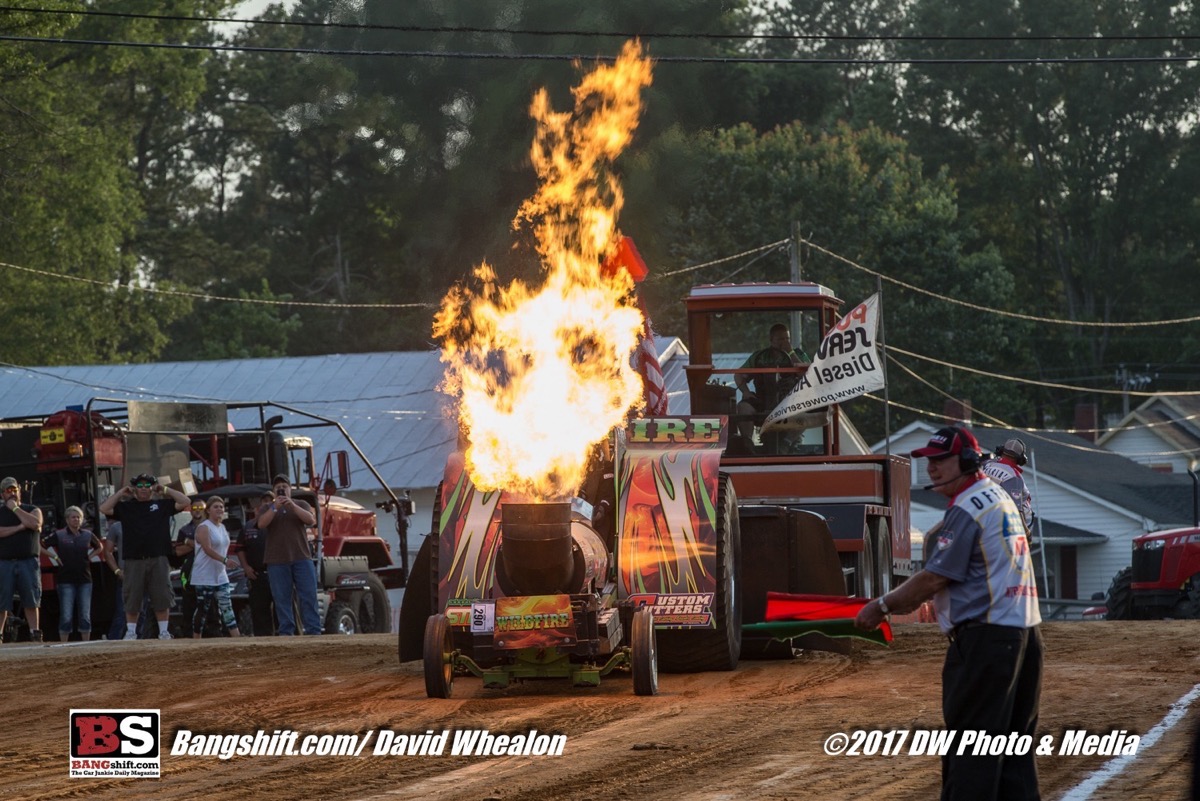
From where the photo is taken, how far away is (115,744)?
10.7 m

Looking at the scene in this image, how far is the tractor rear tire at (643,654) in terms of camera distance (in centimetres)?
1275

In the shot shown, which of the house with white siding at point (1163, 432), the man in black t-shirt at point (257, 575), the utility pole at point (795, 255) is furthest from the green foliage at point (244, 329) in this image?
the man in black t-shirt at point (257, 575)

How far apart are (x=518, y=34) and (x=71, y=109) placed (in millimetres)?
30238

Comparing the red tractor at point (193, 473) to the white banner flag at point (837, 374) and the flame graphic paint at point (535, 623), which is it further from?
the flame graphic paint at point (535, 623)

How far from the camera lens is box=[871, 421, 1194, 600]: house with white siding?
170 ft

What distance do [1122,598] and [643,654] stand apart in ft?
40.1

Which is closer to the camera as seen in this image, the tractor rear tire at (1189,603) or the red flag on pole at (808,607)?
the red flag on pole at (808,607)

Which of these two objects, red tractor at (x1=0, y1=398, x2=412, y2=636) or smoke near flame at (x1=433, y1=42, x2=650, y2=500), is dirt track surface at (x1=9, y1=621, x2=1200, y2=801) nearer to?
smoke near flame at (x1=433, y1=42, x2=650, y2=500)

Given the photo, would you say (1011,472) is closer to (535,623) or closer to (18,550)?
(535,623)

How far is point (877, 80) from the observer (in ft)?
231

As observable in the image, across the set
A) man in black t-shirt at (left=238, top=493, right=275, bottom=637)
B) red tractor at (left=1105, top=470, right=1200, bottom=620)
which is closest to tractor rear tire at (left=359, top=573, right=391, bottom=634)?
man in black t-shirt at (left=238, top=493, right=275, bottom=637)

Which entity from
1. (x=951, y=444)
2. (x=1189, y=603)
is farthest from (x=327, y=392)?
(x=951, y=444)

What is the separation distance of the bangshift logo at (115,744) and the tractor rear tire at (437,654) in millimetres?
1988

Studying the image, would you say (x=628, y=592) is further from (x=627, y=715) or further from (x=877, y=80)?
(x=877, y=80)
